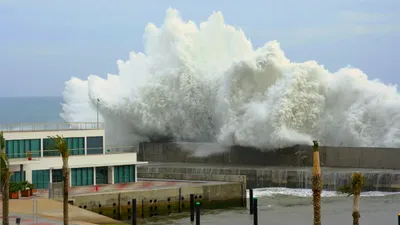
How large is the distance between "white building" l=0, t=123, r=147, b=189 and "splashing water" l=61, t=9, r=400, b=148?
1870 centimetres

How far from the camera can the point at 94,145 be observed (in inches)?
2391

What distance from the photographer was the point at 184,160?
83188mm

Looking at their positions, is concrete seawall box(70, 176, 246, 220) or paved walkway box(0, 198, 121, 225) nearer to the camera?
paved walkway box(0, 198, 121, 225)

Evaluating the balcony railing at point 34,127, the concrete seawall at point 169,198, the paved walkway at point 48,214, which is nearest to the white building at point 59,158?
the balcony railing at point 34,127

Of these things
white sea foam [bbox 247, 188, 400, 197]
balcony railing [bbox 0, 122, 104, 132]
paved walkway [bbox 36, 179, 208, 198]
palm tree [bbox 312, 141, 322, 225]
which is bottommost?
white sea foam [bbox 247, 188, 400, 197]

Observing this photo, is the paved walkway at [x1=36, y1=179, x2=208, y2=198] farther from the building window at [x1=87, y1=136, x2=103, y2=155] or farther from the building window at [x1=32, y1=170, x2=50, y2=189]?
the building window at [x1=87, y1=136, x2=103, y2=155]

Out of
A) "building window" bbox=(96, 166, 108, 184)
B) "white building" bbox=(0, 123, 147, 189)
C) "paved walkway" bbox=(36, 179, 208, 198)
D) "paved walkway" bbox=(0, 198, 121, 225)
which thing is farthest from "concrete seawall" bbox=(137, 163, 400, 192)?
"paved walkway" bbox=(0, 198, 121, 225)

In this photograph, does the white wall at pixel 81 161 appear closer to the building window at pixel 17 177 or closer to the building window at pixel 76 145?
the building window at pixel 17 177

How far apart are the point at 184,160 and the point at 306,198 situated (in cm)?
2078

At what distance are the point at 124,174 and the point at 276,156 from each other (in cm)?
1794

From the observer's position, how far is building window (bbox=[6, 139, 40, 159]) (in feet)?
188

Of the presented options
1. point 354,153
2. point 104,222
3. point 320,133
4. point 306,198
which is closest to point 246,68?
point 320,133

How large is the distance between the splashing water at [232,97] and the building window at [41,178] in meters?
23.0

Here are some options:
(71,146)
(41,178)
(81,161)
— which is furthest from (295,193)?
(41,178)
